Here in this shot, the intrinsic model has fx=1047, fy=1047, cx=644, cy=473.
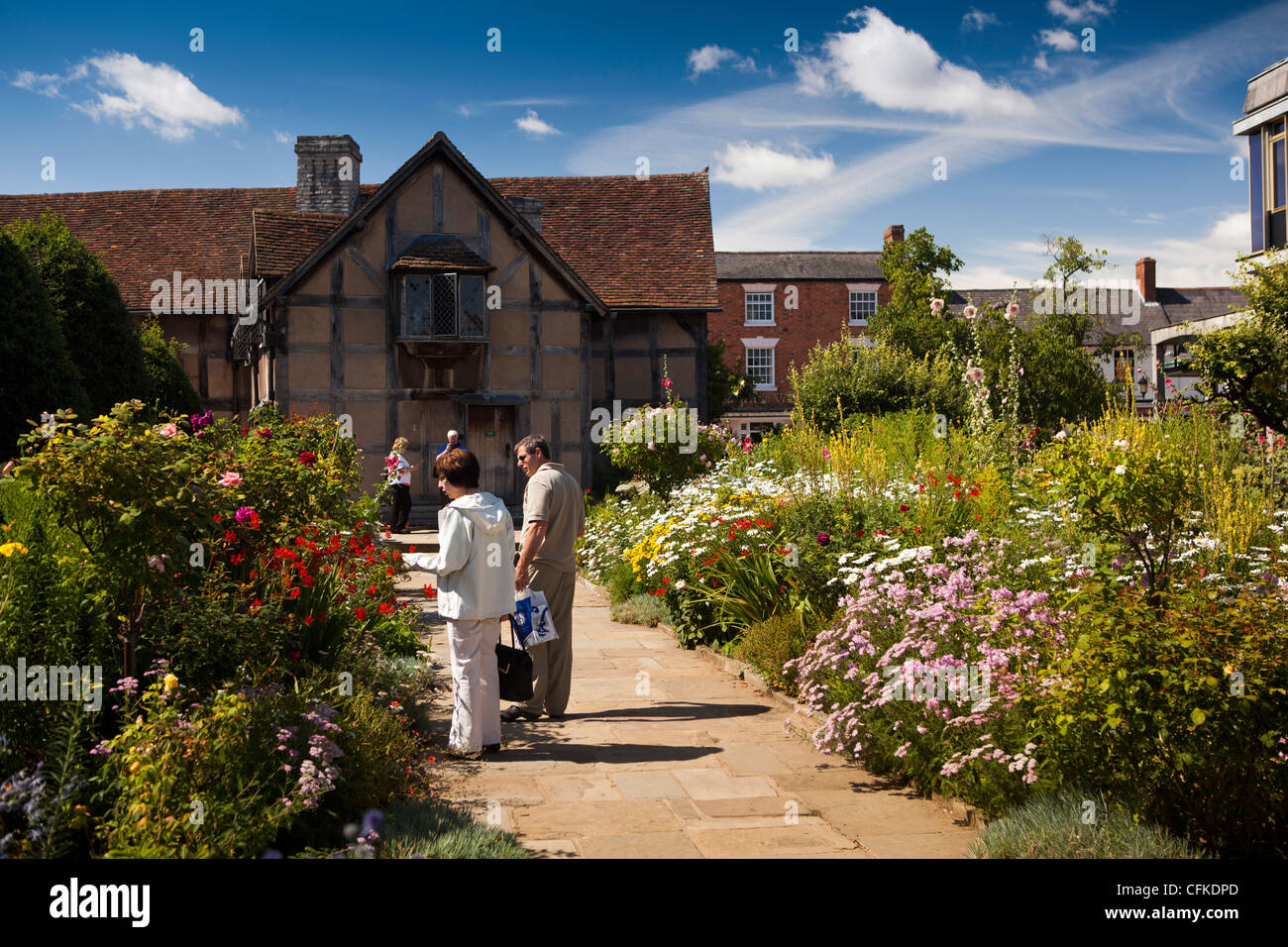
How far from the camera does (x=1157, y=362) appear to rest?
34.7m

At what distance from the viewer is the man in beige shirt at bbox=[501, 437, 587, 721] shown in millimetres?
6965

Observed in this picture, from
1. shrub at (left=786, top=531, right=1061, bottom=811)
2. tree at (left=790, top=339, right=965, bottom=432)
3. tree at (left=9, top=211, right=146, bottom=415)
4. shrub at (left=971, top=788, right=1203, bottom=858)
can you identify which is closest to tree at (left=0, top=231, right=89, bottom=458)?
tree at (left=9, top=211, right=146, bottom=415)

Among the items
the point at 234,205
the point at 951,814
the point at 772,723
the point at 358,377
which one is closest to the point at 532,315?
the point at 358,377

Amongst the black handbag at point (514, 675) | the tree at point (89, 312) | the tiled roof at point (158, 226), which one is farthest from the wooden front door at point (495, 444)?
the black handbag at point (514, 675)

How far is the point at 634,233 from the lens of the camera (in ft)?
82.7

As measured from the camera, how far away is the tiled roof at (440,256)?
2062 centimetres

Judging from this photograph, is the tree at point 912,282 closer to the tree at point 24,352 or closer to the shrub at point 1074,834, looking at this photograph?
the tree at point 24,352

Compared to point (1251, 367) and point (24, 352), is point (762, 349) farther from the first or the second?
point (1251, 367)

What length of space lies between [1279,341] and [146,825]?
1341cm

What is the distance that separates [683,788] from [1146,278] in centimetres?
5024

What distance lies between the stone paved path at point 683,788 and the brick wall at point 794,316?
32.5 metres

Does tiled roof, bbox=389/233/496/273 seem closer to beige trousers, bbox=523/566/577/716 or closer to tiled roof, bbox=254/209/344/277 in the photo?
tiled roof, bbox=254/209/344/277

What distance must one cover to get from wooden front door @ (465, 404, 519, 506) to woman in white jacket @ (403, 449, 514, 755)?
1569cm
